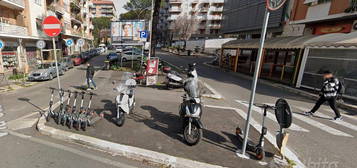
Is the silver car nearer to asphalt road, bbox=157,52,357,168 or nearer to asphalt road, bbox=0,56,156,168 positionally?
asphalt road, bbox=0,56,156,168

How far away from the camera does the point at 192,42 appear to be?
4406 centimetres

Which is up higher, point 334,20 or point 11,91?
point 334,20

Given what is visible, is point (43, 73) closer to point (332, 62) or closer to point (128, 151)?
point (128, 151)

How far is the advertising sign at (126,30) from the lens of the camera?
16008 millimetres

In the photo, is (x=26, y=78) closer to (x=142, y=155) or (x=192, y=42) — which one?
(x=142, y=155)

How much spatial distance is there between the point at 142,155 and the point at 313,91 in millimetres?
10953

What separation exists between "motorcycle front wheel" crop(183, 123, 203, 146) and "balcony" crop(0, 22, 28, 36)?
18096 millimetres

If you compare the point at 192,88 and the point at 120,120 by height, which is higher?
the point at 192,88

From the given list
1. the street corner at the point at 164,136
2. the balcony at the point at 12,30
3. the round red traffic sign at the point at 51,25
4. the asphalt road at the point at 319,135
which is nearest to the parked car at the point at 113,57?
the balcony at the point at 12,30

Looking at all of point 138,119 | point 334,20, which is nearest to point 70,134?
point 138,119

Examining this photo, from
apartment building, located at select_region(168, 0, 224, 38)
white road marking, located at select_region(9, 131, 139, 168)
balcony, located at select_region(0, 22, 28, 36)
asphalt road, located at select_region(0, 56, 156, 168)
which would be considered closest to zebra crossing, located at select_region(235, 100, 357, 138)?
asphalt road, located at select_region(0, 56, 156, 168)

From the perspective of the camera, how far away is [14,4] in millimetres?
14938

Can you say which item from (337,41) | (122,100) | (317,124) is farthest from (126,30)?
(317,124)

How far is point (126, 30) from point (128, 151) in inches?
591
